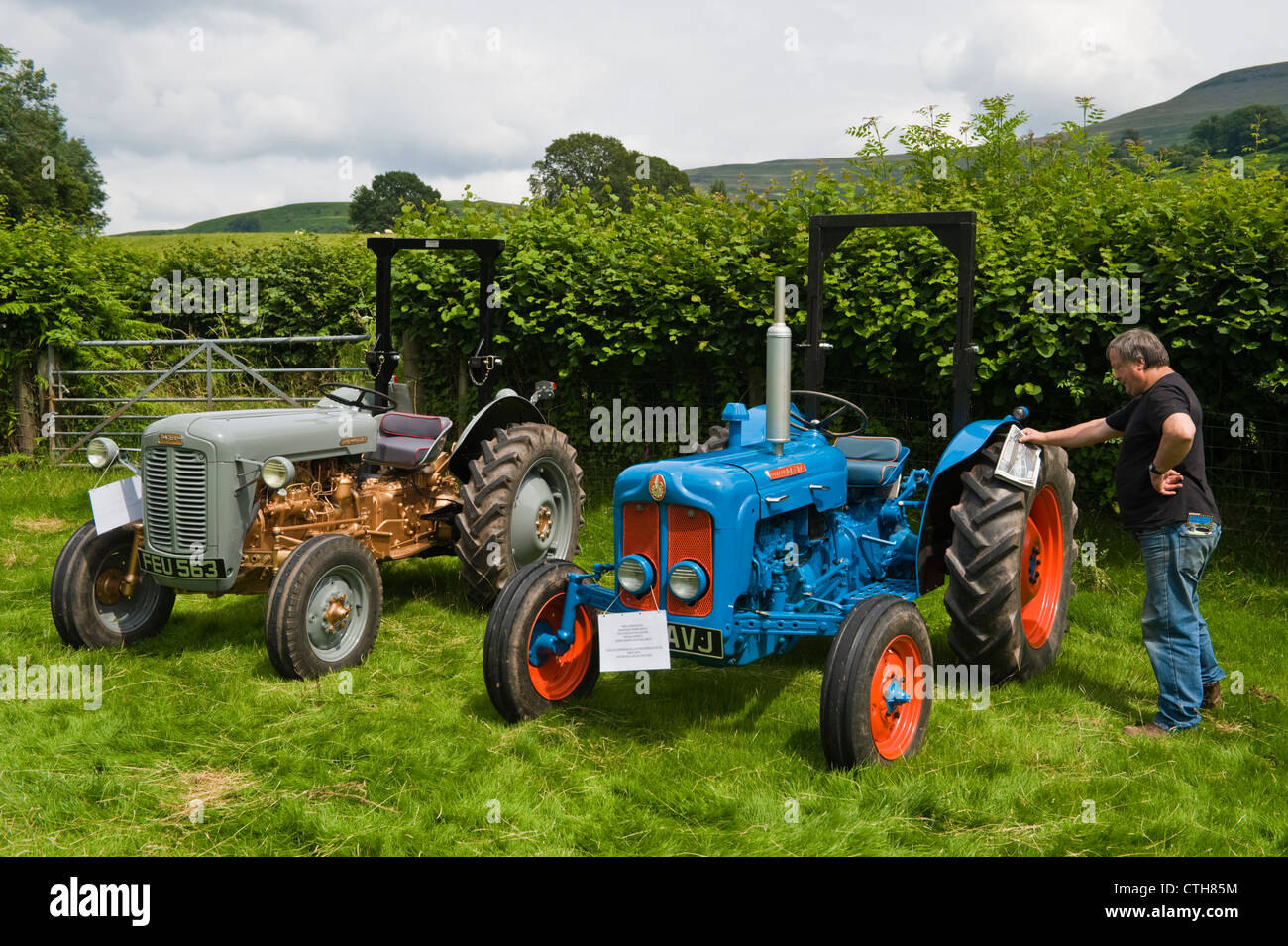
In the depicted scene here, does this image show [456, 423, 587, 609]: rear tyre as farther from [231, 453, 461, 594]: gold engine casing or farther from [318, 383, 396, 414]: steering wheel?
[318, 383, 396, 414]: steering wheel

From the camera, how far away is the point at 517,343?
8844mm

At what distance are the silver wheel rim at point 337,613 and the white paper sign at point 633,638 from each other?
68.9 inches

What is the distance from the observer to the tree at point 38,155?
1404 inches

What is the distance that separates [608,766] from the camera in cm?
403

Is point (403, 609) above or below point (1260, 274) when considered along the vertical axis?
below

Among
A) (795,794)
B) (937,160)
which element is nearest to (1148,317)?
(937,160)

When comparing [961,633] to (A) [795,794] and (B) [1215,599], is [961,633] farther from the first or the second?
(B) [1215,599]

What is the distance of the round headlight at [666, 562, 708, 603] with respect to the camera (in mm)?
4039

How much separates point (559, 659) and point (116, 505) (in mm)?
2594

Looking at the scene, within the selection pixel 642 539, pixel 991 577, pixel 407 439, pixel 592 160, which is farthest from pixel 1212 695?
pixel 592 160

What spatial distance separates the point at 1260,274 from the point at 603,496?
16.0 feet

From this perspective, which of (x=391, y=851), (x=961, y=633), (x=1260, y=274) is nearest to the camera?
(x=391, y=851)

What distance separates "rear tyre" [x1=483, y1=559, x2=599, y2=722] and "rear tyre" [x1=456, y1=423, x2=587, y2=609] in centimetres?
100

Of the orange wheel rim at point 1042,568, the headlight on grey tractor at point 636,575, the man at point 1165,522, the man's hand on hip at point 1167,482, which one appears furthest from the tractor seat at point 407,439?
the man's hand on hip at point 1167,482
